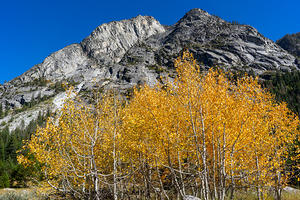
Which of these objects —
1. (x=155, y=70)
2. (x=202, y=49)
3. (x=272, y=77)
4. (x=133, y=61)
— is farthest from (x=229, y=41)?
(x=133, y=61)

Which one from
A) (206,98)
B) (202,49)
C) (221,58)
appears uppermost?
(202,49)

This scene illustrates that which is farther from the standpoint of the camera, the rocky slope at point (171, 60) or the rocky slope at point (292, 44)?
the rocky slope at point (292, 44)

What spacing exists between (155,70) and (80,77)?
81413 mm

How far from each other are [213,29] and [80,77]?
15217cm

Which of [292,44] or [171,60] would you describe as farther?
[292,44]

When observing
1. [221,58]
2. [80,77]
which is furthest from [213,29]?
[80,77]

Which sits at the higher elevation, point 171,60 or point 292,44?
point 292,44

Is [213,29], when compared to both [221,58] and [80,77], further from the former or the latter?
[80,77]

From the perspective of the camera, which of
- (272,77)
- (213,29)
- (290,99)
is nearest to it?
(290,99)

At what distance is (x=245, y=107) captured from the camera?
7.56 meters

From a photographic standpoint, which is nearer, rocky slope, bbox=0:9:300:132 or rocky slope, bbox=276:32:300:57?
rocky slope, bbox=0:9:300:132

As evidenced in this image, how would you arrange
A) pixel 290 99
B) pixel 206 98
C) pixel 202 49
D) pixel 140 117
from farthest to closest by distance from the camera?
pixel 202 49, pixel 290 99, pixel 140 117, pixel 206 98

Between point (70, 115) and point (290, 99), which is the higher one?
point (290, 99)

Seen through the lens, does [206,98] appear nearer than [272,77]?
Yes
